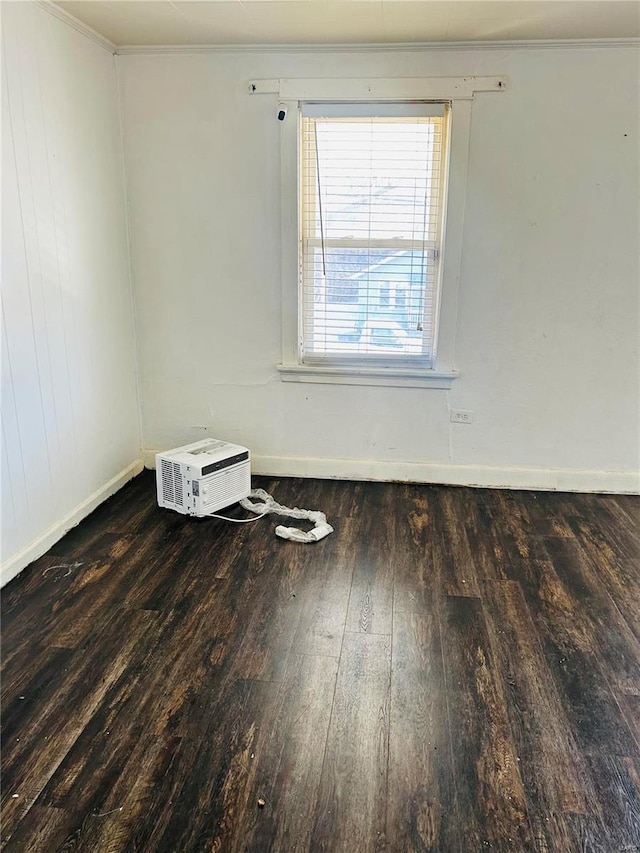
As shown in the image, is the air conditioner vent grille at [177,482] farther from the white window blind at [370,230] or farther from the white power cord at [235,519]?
the white window blind at [370,230]

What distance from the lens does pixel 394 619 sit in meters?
2.32

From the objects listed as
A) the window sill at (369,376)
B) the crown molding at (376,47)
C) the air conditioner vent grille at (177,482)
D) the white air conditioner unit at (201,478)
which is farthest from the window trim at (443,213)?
the air conditioner vent grille at (177,482)

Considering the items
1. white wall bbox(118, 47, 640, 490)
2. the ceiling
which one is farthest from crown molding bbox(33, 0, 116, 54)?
white wall bbox(118, 47, 640, 490)

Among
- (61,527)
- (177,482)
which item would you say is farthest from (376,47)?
(61,527)

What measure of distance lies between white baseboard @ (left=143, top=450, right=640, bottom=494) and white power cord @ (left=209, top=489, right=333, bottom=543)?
331 millimetres

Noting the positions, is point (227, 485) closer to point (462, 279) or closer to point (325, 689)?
point (325, 689)

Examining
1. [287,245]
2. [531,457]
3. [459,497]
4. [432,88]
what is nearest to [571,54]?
[432,88]

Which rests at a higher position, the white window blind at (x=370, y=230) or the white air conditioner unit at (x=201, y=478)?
the white window blind at (x=370, y=230)

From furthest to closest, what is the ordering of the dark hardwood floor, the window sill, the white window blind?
the window sill → the white window blind → the dark hardwood floor

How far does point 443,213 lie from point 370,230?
393 mm

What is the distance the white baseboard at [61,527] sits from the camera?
252 centimetres

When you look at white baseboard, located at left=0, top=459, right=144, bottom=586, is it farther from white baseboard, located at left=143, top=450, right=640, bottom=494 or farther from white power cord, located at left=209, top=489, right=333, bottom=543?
white power cord, located at left=209, top=489, right=333, bottom=543

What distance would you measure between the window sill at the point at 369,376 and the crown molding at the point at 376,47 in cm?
161

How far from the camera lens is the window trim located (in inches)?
120
